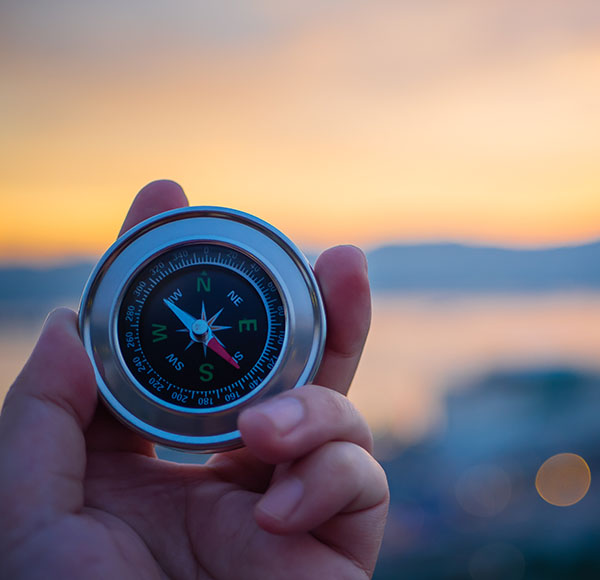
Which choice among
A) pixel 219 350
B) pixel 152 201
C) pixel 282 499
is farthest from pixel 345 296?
pixel 152 201

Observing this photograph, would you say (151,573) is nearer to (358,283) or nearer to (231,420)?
(231,420)

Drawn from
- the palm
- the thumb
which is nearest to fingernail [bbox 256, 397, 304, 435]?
the palm

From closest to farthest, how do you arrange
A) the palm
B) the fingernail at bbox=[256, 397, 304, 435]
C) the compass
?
the fingernail at bbox=[256, 397, 304, 435], the palm, the compass

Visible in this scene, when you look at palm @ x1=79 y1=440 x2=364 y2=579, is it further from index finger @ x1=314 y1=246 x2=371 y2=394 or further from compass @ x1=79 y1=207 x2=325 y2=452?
index finger @ x1=314 y1=246 x2=371 y2=394

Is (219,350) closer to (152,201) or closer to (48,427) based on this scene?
(48,427)

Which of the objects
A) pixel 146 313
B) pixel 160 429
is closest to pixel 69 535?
pixel 160 429

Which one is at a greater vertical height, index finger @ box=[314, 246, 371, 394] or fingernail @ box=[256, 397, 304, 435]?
index finger @ box=[314, 246, 371, 394]
